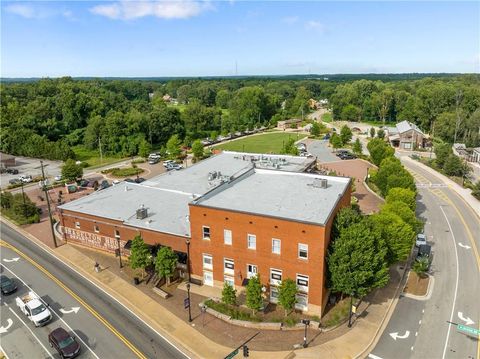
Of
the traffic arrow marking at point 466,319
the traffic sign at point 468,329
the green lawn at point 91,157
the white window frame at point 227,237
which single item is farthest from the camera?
the green lawn at point 91,157

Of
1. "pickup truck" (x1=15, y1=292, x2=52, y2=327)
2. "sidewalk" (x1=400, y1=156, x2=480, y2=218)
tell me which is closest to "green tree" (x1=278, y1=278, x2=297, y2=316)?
"pickup truck" (x1=15, y1=292, x2=52, y2=327)

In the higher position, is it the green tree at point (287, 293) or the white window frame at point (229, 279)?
the green tree at point (287, 293)

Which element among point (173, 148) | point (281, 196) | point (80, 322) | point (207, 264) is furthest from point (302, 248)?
point (173, 148)

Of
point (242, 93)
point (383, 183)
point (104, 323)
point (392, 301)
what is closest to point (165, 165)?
point (383, 183)

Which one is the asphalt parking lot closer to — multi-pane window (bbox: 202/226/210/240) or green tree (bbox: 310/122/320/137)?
multi-pane window (bbox: 202/226/210/240)

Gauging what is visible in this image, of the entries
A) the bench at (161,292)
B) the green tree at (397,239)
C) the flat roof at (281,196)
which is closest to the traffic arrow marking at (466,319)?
the green tree at (397,239)

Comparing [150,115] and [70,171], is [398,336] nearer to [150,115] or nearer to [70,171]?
[70,171]

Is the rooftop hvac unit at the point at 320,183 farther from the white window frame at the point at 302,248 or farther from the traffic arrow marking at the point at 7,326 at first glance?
the traffic arrow marking at the point at 7,326

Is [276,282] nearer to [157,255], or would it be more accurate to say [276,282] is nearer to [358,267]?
[358,267]
